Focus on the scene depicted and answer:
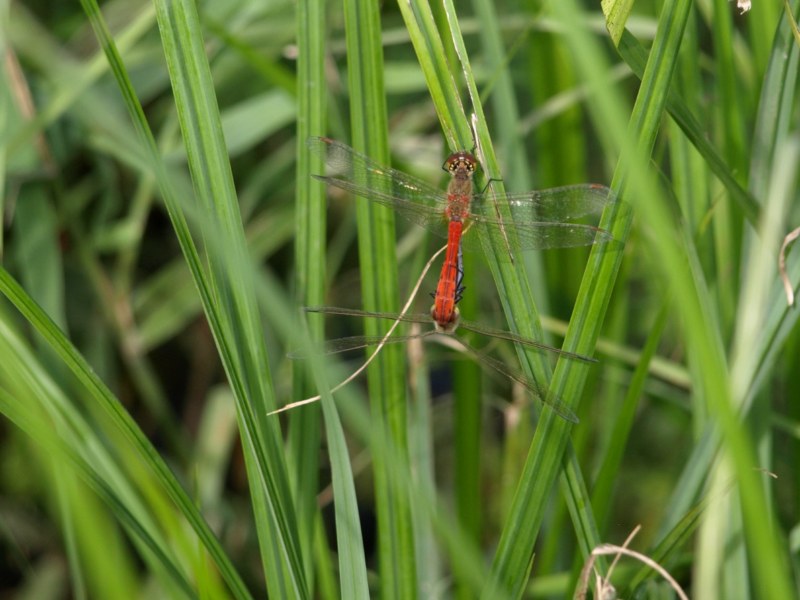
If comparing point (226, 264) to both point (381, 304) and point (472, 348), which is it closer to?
point (381, 304)

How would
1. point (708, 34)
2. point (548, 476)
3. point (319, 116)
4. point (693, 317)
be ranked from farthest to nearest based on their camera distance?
point (708, 34) → point (319, 116) → point (548, 476) → point (693, 317)

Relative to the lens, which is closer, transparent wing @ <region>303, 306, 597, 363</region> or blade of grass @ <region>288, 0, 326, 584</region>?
transparent wing @ <region>303, 306, 597, 363</region>

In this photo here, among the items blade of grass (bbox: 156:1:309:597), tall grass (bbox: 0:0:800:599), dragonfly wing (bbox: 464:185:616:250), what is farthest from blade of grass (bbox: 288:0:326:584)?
dragonfly wing (bbox: 464:185:616:250)

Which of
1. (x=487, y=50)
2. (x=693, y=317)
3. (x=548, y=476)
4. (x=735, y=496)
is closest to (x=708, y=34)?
(x=487, y=50)

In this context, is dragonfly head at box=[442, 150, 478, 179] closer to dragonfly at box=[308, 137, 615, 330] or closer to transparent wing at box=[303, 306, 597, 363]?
dragonfly at box=[308, 137, 615, 330]

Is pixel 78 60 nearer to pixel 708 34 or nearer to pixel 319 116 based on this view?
pixel 319 116

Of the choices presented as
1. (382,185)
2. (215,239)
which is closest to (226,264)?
(215,239)
